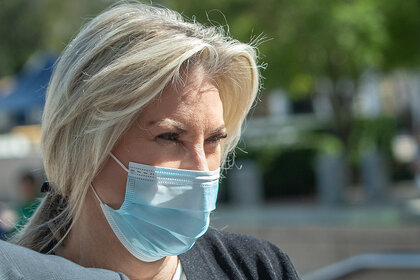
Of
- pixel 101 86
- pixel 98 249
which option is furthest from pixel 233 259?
pixel 101 86

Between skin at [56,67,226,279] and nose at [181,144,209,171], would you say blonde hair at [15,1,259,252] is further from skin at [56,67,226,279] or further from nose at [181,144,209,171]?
nose at [181,144,209,171]

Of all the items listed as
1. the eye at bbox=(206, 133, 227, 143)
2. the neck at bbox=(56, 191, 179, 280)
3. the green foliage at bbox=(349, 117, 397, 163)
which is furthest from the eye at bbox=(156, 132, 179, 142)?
the green foliage at bbox=(349, 117, 397, 163)

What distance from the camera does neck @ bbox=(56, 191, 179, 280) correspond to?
5.81ft

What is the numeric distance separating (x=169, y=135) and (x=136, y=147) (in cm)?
10

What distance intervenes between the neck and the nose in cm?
27

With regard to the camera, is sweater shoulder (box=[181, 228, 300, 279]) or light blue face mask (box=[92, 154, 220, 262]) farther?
sweater shoulder (box=[181, 228, 300, 279])

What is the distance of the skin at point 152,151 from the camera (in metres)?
1.71

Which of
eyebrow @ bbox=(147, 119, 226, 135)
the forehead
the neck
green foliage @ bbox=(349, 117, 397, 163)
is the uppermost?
the forehead

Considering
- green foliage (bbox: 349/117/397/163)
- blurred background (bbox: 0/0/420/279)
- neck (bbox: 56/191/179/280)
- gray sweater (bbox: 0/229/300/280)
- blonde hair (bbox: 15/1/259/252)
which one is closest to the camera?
blonde hair (bbox: 15/1/259/252)

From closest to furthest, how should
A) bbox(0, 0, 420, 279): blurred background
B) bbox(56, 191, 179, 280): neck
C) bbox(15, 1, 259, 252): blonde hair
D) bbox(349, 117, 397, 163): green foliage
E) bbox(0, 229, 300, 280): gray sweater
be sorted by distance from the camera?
1. bbox(15, 1, 259, 252): blonde hair
2. bbox(56, 191, 179, 280): neck
3. bbox(0, 229, 300, 280): gray sweater
4. bbox(0, 0, 420, 279): blurred background
5. bbox(349, 117, 397, 163): green foliage

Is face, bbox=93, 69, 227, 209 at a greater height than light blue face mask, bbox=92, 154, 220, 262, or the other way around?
face, bbox=93, 69, 227, 209

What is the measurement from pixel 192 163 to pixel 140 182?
0.50 feet

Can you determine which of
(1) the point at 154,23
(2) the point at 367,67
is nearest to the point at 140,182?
(1) the point at 154,23

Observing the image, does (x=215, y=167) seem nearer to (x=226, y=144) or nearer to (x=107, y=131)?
(x=226, y=144)
